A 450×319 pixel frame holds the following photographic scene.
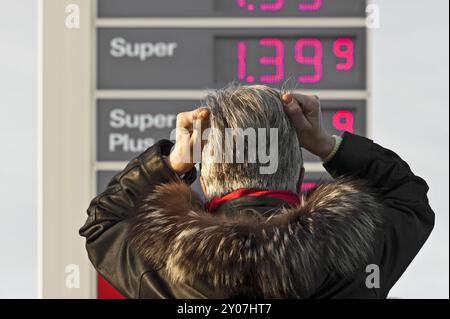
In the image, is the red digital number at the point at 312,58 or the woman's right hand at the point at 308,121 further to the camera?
the red digital number at the point at 312,58

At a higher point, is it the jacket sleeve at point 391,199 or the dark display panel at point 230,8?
the dark display panel at point 230,8

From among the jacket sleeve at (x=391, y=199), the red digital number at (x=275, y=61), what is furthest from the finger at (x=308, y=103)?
the red digital number at (x=275, y=61)

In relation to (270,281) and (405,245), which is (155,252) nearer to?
(270,281)

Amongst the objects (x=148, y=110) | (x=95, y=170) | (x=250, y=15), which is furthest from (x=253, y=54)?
(x=95, y=170)

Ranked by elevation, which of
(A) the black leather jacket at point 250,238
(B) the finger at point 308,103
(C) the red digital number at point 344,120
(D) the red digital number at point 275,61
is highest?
(D) the red digital number at point 275,61

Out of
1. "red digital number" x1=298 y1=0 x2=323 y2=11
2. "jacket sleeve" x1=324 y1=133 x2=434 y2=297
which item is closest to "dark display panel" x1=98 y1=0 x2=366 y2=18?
"red digital number" x1=298 y1=0 x2=323 y2=11

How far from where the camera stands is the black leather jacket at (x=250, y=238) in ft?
5.28

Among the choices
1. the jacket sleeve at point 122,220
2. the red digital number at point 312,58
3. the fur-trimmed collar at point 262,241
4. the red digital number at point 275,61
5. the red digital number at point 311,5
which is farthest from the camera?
the red digital number at point 311,5

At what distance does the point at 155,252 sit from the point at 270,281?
22cm

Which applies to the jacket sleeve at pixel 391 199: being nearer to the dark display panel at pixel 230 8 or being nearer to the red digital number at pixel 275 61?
the red digital number at pixel 275 61

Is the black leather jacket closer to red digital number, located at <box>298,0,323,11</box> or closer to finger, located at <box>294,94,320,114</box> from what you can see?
→ finger, located at <box>294,94,320,114</box>

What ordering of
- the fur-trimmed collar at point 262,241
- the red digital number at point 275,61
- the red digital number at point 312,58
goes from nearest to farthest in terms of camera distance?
the fur-trimmed collar at point 262,241
the red digital number at point 275,61
the red digital number at point 312,58

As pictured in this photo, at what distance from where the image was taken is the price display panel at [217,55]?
18.7ft

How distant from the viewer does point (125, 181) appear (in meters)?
1.81
